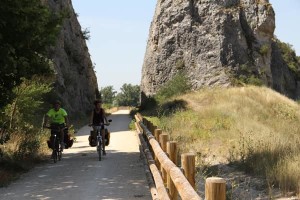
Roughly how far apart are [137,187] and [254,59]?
137ft

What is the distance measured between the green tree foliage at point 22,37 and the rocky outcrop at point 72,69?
73.7 ft

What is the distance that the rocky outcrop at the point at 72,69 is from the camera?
121 ft

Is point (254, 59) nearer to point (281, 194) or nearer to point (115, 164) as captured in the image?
point (115, 164)

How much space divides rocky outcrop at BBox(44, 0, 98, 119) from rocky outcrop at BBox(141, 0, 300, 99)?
8921 mm

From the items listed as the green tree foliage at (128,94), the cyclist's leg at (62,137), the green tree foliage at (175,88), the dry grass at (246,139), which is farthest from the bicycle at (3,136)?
the green tree foliage at (128,94)

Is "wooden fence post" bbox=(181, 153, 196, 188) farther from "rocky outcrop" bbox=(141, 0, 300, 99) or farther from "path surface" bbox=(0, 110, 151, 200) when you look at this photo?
"rocky outcrop" bbox=(141, 0, 300, 99)

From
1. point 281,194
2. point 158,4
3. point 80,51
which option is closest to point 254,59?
point 158,4

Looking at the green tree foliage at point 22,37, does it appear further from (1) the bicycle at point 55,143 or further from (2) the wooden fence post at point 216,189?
(2) the wooden fence post at point 216,189

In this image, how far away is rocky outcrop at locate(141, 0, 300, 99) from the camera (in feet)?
156

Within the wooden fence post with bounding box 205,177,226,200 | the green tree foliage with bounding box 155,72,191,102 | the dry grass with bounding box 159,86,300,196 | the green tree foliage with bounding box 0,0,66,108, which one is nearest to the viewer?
the wooden fence post with bounding box 205,177,226,200

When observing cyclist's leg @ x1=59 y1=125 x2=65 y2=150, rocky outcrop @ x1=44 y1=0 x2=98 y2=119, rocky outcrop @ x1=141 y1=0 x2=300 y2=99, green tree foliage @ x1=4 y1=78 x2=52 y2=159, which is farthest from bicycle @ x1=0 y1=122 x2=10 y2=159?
rocky outcrop @ x1=141 y1=0 x2=300 y2=99

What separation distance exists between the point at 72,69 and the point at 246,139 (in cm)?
3157

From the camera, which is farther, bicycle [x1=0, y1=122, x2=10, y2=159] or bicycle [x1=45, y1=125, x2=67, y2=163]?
bicycle [x1=45, y1=125, x2=67, y2=163]

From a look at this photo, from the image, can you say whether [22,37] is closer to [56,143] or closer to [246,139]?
[56,143]
